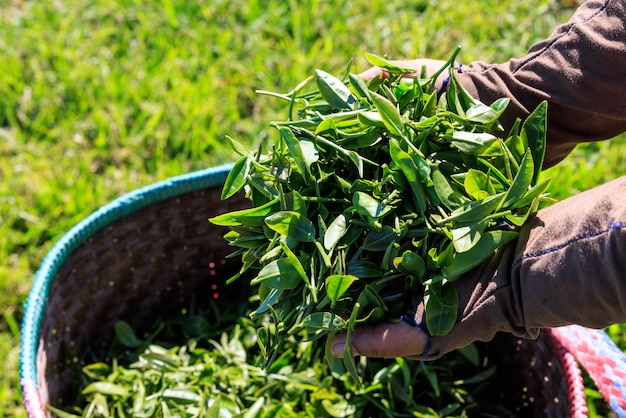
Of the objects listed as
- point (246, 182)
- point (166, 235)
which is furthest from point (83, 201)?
point (246, 182)

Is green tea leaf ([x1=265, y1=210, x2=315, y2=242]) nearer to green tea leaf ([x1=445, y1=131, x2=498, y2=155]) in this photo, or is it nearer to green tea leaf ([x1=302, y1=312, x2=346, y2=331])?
green tea leaf ([x1=302, y1=312, x2=346, y2=331])

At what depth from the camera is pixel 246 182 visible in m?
0.97

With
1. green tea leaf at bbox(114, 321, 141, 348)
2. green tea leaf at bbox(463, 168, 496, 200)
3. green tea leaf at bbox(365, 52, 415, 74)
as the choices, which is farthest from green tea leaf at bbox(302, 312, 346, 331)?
green tea leaf at bbox(114, 321, 141, 348)

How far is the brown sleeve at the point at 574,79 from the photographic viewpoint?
97 centimetres

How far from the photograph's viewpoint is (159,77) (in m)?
1.88

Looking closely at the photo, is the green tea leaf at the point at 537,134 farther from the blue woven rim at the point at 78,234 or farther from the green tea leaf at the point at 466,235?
the blue woven rim at the point at 78,234

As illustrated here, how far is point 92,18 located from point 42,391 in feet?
4.26

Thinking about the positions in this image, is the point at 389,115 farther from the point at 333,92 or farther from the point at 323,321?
the point at 323,321

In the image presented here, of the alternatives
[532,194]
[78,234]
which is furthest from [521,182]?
[78,234]

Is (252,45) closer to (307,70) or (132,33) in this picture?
(307,70)

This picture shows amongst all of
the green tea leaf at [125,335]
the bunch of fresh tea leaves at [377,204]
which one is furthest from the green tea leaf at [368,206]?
the green tea leaf at [125,335]

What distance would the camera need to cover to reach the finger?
0.88 meters

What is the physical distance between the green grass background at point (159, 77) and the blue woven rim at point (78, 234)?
1.25 ft

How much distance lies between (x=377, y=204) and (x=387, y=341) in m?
0.17
